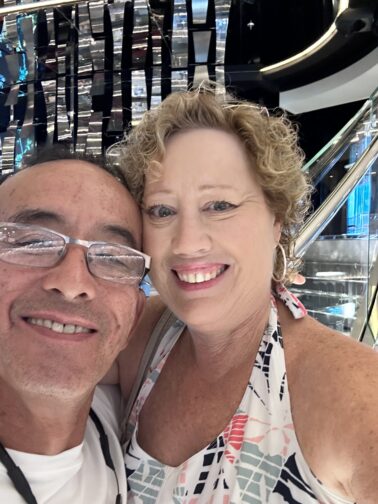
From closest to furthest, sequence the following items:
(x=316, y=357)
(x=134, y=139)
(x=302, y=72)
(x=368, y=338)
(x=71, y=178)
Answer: (x=316, y=357)
(x=71, y=178)
(x=134, y=139)
(x=368, y=338)
(x=302, y=72)

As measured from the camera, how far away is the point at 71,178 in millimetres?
1336

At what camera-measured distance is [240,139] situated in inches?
53.3

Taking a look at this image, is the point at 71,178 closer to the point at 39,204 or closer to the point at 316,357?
the point at 39,204

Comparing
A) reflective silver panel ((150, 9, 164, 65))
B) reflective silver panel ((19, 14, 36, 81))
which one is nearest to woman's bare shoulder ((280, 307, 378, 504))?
reflective silver panel ((150, 9, 164, 65))

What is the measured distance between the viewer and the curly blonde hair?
134cm

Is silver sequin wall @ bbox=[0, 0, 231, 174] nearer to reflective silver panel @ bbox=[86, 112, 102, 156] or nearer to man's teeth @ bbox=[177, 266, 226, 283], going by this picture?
reflective silver panel @ bbox=[86, 112, 102, 156]

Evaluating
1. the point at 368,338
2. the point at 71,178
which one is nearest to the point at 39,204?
the point at 71,178

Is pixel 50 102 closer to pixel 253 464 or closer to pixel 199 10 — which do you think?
pixel 199 10

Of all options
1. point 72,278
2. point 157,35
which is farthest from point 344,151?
point 157,35

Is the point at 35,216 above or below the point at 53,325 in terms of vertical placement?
above

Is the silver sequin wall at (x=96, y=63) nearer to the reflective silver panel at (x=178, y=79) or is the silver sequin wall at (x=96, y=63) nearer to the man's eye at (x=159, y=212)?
the reflective silver panel at (x=178, y=79)

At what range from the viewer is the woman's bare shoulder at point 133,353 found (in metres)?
1.58

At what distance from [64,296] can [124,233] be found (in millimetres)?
243

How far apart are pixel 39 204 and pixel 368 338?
1.84 metres
